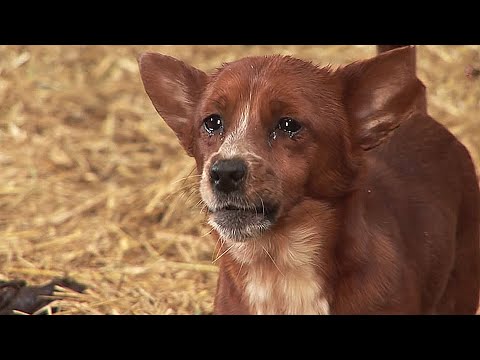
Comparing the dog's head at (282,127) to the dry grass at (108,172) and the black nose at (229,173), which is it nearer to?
the black nose at (229,173)

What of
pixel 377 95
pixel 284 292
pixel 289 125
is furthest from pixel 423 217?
pixel 289 125

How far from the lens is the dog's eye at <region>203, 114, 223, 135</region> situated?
4.74 meters

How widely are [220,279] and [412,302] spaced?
872mm

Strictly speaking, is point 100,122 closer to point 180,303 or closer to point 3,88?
point 3,88

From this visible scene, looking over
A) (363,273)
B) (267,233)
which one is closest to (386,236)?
(363,273)

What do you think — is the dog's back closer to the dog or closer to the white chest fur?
the dog

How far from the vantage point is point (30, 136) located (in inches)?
328

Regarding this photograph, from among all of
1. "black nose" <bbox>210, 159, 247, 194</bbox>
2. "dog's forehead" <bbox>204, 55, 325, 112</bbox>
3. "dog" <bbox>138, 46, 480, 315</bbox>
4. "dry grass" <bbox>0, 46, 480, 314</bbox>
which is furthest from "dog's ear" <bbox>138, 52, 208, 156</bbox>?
"black nose" <bbox>210, 159, 247, 194</bbox>

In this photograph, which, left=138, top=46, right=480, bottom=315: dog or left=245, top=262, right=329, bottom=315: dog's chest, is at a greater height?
left=138, top=46, right=480, bottom=315: dog

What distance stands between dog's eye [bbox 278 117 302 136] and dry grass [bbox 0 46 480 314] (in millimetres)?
978

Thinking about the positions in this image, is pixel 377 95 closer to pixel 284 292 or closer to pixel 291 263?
pixel 291 263

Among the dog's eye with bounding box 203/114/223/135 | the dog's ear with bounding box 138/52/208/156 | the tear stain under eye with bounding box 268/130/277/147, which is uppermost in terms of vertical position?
the dog's ear with bounding box 138/52/208/156

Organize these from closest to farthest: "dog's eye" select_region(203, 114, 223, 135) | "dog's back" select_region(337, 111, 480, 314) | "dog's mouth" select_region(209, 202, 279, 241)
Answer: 1. "dog's mouth" select_region(209, 202, 279, 241)
2. "dog's eye" select_region(203, 114, 223, 135)
3. "dog's back" select_region(337, 111, 480, 314)

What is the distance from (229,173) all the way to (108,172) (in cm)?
376
